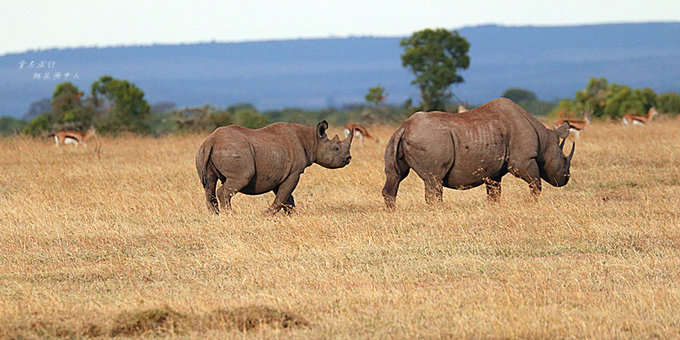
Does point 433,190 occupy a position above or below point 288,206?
above

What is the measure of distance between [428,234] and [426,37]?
3061cm

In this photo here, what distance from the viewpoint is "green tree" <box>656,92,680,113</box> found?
3894cm

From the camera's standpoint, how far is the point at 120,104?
A: 3559 cm

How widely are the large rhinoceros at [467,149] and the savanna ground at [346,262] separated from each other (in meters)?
0.40

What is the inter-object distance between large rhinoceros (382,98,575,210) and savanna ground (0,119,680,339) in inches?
15.7

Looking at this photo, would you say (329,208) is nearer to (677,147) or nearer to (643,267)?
(643,267)

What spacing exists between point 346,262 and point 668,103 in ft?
112

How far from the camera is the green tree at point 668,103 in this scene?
128 ft

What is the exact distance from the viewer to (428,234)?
33.4ft

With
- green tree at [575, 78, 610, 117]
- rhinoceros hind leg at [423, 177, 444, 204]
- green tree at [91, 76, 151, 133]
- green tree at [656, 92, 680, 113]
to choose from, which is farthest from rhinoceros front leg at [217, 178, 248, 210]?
green tree at [656, 92, 680, 113]

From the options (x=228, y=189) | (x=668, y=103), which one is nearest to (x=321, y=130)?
(x=228, y=189)

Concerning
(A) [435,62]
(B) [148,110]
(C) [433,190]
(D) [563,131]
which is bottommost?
(C) [433,190]

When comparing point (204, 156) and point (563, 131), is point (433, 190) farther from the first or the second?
point (204, 156)

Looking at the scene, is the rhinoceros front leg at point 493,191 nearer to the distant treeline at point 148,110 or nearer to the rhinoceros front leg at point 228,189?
the rhinoceros front leg at point 228,189
